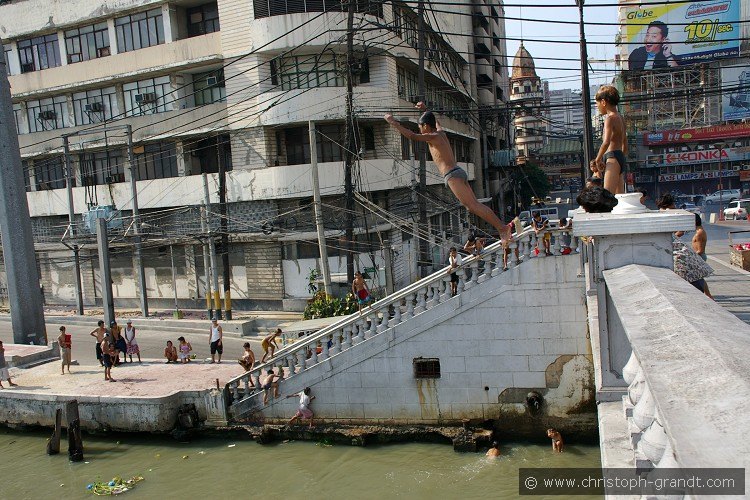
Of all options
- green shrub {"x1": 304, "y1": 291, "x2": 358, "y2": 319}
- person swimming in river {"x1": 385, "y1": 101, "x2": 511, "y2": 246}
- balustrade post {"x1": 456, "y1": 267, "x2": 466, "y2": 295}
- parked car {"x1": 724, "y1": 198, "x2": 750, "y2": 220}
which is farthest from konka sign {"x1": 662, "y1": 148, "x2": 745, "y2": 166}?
person swimming in river {"x1": 385, "y1": 101, "x2": 511, "y2": 246}

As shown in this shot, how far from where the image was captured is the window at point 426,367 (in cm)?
1459

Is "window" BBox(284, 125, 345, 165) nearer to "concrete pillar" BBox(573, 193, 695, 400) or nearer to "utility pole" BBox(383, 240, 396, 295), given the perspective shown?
"utility pole" BBox(383, 240, 396, 295)

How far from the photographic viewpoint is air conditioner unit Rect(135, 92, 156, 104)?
27.6 meters

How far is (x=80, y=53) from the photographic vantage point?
30297 mm

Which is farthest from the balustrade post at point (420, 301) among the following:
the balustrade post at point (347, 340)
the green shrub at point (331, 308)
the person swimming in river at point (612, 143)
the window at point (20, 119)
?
the window at point (20, 119)

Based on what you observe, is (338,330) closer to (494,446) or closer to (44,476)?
(494,446)

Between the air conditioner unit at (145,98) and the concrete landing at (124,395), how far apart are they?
42.5ft

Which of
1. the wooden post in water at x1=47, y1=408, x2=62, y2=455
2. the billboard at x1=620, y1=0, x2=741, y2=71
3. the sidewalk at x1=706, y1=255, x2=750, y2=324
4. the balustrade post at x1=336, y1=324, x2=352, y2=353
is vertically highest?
the billboard at x1=620, y1=0, x2=741, y2=71

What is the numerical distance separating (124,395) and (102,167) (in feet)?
58.1

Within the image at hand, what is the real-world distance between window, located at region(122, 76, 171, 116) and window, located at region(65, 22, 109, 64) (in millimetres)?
2149

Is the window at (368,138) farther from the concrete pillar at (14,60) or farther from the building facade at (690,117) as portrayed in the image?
the building facade at (690,117)

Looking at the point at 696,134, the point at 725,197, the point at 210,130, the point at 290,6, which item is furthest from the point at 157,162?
the point at 696,134

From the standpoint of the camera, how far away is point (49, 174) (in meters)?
32.2

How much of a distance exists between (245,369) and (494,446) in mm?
6271
